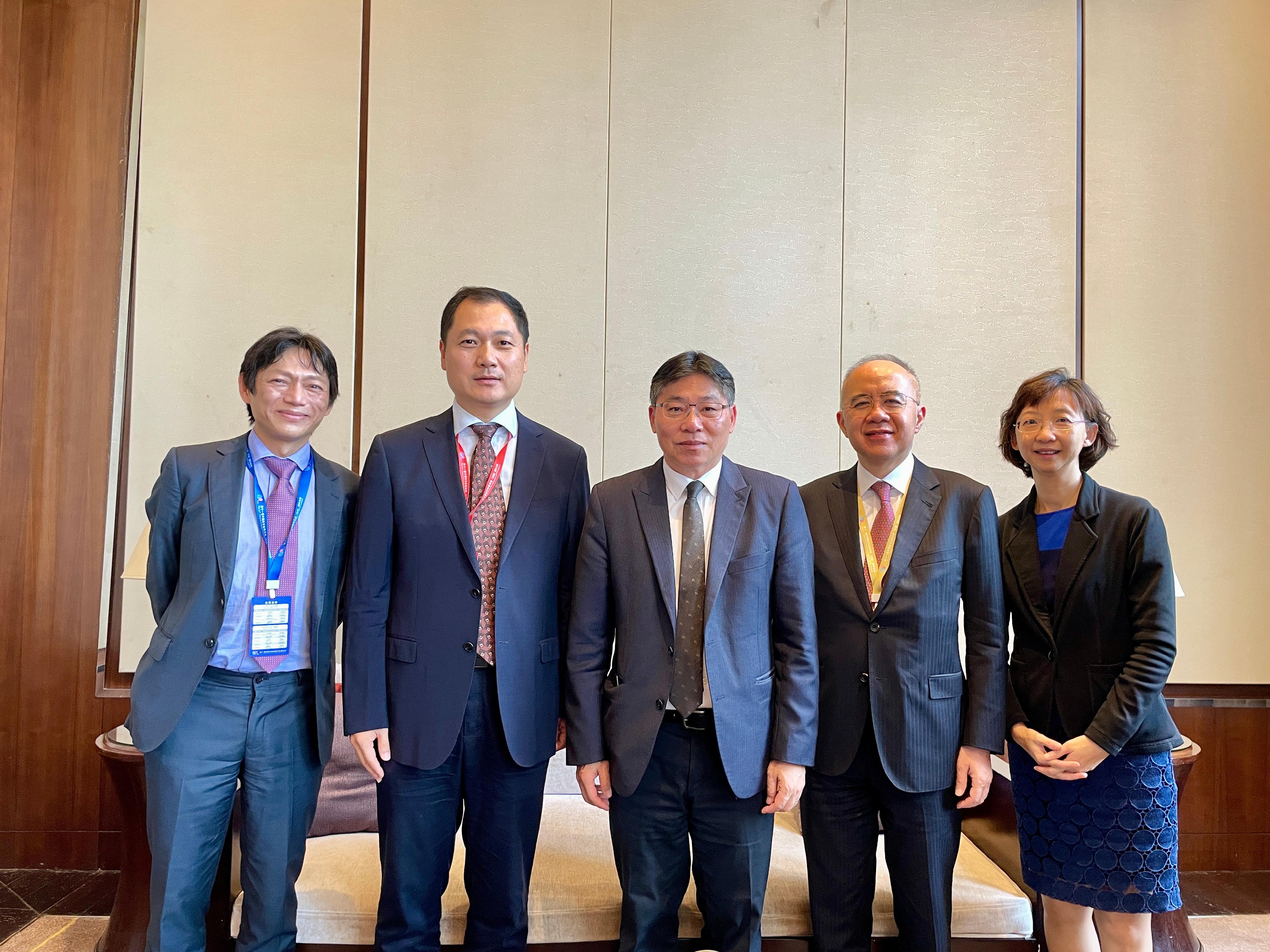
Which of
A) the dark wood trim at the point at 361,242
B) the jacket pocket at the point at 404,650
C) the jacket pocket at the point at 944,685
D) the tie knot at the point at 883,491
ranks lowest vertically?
the jacket pocket at the point at 944,685

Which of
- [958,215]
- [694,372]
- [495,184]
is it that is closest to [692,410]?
[694,372]

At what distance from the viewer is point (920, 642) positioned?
1957 mm

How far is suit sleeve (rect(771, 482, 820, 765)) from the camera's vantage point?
1.92 meters

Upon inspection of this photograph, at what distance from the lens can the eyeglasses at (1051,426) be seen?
81.7 inches

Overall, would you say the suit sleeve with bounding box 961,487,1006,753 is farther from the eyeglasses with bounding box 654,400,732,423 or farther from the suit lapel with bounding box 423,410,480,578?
the suit lapel with bounding box 423,410,480,578

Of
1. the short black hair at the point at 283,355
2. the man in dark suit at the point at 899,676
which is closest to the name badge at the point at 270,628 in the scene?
the short black hair at the point at 283,355

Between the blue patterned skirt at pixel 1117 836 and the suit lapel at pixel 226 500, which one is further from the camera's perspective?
the suit lapel at pixel 226 500

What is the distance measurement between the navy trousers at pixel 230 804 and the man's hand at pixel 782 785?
1.20m

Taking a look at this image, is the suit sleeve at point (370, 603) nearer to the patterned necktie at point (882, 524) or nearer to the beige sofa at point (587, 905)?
the beige sofa at point (587, 905)

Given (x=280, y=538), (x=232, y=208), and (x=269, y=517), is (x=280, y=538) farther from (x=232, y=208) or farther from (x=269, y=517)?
(x=232, y=208)

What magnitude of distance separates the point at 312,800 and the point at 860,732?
144 centimetres

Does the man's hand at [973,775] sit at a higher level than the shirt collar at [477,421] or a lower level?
lower

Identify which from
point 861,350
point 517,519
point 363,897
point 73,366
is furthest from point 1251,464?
point 73,366

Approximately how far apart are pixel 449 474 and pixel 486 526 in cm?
16
